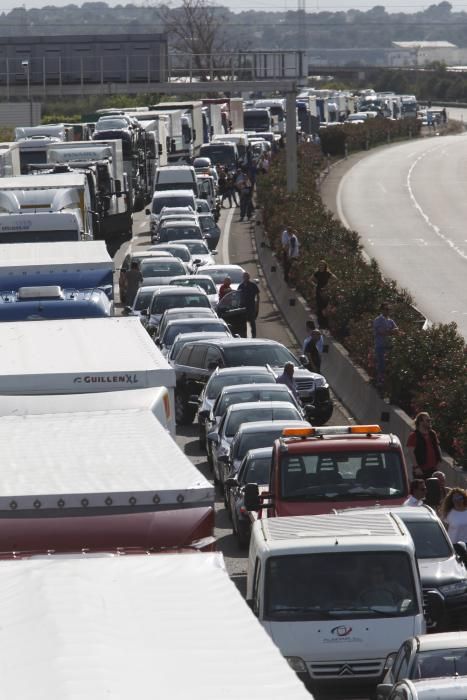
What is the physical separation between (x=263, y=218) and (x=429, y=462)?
109ft

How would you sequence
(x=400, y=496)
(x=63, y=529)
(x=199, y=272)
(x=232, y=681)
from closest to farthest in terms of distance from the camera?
(x=232, y=681) → (x=63, y=529) → (x=400, y=496) → (x=199, y=272)

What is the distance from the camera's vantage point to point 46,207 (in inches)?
1395

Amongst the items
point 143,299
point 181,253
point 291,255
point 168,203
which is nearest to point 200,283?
point 143,299

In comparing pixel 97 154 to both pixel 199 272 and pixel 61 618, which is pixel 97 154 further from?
pixel 61 618

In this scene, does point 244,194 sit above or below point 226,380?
below

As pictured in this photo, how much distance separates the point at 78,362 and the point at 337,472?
2.51 m

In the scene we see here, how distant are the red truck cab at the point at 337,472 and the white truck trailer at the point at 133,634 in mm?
6068

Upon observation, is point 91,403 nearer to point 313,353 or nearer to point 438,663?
point 438,663

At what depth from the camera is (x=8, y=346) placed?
1719 centimetres

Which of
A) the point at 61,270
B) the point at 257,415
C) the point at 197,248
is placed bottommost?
the point at 197,248

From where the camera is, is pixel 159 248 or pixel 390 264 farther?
pixel 390 264

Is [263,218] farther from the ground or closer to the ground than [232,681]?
closer to the ground

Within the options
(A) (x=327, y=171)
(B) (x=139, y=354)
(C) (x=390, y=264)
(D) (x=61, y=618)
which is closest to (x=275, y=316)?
(C) (x=390, y=264)

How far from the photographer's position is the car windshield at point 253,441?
20125 millimetres
